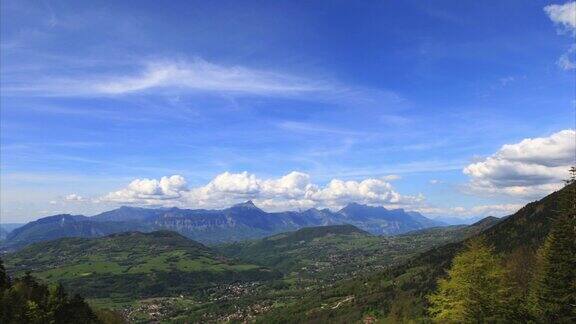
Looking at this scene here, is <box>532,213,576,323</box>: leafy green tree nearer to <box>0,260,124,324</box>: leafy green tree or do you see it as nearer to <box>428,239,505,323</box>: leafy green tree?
<box>428,239,505,323</box>: leafy green tree

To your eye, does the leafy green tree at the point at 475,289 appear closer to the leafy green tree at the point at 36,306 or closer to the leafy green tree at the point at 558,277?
the leafy green tree at the point at 558,277

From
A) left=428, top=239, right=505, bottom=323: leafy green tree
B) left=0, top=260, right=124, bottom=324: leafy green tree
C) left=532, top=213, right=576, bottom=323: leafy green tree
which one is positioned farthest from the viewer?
left=0, top=260, right=124, bottom=324: leafy green tree

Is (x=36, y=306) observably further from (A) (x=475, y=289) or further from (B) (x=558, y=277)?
(B) (x=558, y=277)

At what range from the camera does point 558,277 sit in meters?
55.4

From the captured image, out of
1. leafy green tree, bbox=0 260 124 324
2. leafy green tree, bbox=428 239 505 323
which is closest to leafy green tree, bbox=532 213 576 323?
leafy green tree, bbox=428 239 505 323

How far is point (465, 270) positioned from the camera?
57188 millimetres

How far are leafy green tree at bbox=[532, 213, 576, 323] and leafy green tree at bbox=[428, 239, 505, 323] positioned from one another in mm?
4489

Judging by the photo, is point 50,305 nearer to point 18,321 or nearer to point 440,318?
point 18,321

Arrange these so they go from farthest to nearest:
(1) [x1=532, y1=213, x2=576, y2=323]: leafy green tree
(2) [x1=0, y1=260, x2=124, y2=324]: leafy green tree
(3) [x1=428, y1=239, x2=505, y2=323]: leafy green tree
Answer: (2) [x1=0, y1=260, x2=124, y2=324]: leafy green tree < (3) [x1=428, y1=239, x2=505, y2=323]: leafy green tree < (1) [x1=532, y1=213, x2=576, y2=323]: leafy green tree

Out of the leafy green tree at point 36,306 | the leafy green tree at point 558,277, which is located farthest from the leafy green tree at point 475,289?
the leafy green tree at point 36,306

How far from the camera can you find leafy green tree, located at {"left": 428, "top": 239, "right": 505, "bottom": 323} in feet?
176

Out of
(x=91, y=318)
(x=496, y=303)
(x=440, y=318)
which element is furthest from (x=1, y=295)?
(x=496, y=303)

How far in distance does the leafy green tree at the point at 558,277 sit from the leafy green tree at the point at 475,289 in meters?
4.49

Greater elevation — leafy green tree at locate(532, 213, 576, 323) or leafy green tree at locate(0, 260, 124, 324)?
leafy green tree at locate(532, 213, 576, 323)
